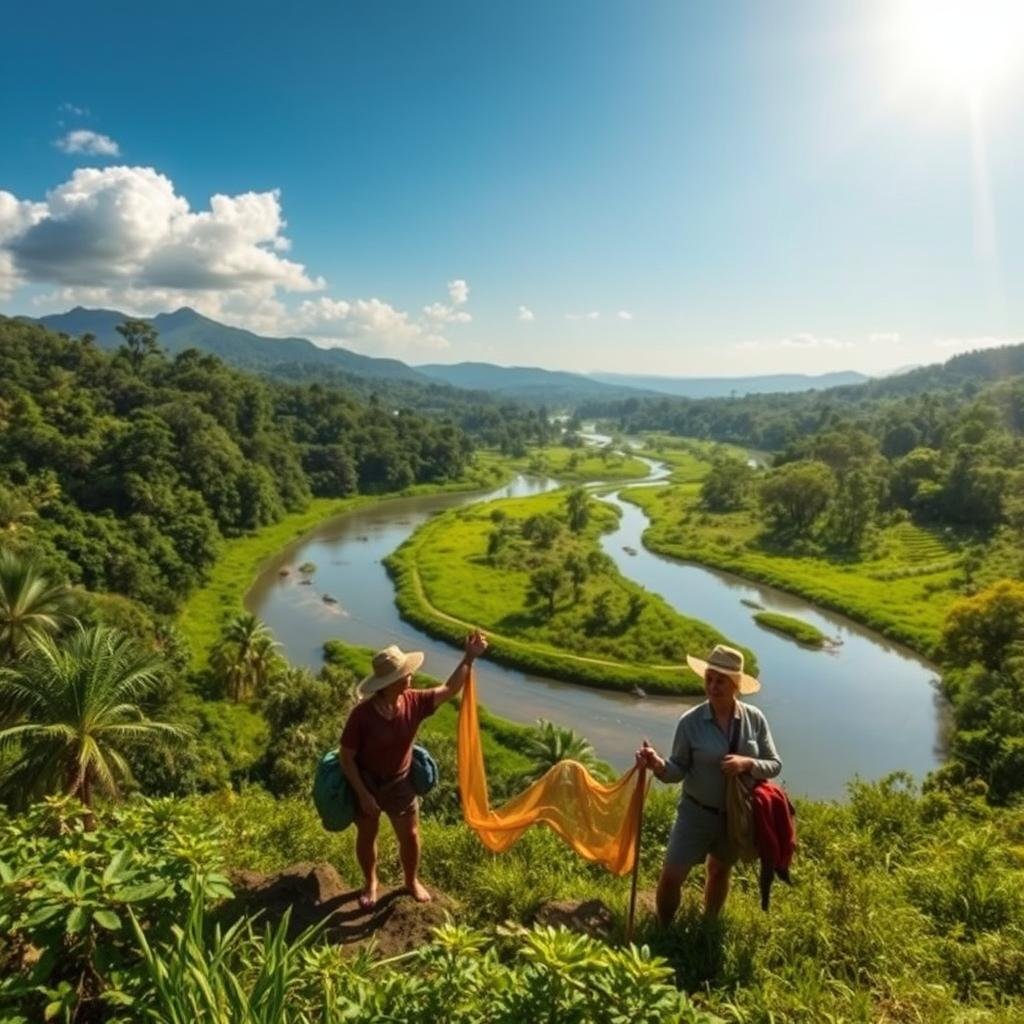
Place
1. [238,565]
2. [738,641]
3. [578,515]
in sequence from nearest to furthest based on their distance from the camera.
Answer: [738,641], [238,565], [578,515]

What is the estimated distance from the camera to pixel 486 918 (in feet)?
21.2

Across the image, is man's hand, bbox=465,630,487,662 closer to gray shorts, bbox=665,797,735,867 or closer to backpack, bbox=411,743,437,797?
backpack, bbox=411,743,437,797

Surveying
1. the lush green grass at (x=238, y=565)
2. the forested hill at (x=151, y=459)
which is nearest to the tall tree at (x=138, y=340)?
the forested hill at (x=151, y=459)

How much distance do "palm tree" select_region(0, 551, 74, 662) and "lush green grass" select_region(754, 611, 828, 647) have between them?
123ft

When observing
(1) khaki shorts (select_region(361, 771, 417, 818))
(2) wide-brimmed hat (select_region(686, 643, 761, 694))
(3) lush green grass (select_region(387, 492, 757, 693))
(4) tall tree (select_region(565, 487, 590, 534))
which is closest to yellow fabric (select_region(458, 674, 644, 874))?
(1) khaki shorts (select_region(361, 771, 417, 818))

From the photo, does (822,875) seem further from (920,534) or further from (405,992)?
(920,534)

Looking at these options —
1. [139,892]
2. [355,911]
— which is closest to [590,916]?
[355,911]

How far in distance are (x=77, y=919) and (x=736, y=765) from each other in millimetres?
4206

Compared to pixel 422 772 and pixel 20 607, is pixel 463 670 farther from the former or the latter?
pixel 20 607

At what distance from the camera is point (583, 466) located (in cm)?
13175

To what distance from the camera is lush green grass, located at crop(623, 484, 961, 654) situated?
4441cm

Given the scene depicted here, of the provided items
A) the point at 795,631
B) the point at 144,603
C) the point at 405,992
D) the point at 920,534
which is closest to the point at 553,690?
the point at 795,631

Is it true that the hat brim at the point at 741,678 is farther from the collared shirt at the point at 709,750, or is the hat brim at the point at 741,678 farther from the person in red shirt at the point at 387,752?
the person in red shirt at the point at 387,752

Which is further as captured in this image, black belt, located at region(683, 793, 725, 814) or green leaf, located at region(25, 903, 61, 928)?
black belt, located at region(683, 793, 725, 814)
